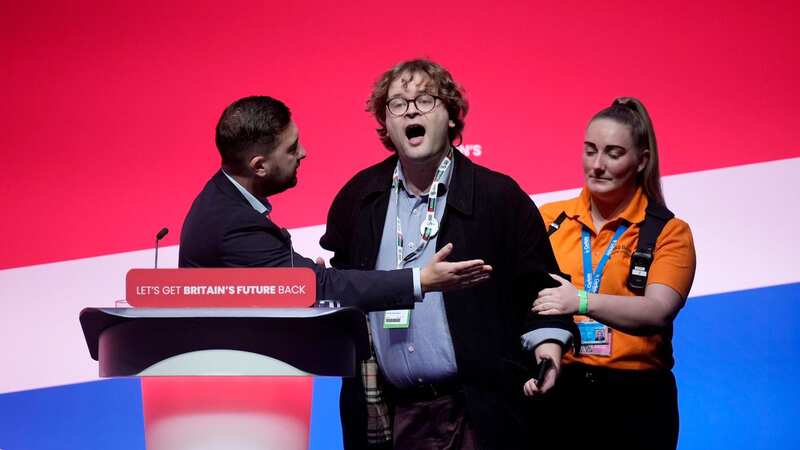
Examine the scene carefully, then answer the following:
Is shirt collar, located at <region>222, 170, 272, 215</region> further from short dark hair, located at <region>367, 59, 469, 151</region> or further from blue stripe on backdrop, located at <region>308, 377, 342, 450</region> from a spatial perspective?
blue stripe on backdrop, located at <region>308, 377, 342, 450</region>

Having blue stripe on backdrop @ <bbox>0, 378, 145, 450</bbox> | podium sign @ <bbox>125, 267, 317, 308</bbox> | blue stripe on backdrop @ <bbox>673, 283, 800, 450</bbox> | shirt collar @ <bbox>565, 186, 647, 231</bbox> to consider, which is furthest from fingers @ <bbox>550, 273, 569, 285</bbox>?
blue stripe on backdrop @ <bbox>0, 378, 145, 450</bbox>

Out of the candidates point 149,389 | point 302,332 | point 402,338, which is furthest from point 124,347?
point 402,338

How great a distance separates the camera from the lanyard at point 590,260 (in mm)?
2832

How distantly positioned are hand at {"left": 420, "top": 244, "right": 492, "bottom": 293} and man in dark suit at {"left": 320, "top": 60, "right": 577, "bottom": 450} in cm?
28

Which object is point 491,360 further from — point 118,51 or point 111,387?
point 118,51

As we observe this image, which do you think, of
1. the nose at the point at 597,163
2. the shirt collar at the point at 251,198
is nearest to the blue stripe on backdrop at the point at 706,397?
the nose at the point at 597,163

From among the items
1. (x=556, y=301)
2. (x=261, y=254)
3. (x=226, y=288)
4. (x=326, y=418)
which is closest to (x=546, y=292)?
(x=556, y=301)

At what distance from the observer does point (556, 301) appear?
8.20 ft

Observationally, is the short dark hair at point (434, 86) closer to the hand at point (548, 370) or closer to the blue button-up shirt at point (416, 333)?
the blue button-up shirt at point (416, 333)

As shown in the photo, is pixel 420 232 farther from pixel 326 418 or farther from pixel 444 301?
pixel 326 418

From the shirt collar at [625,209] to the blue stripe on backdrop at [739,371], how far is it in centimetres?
112

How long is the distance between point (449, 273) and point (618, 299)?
0.71 metres

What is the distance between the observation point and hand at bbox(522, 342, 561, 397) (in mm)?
2471

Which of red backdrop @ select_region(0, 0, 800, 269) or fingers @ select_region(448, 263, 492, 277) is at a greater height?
red backdrop @ select_region(0, 0, 800, 269)
